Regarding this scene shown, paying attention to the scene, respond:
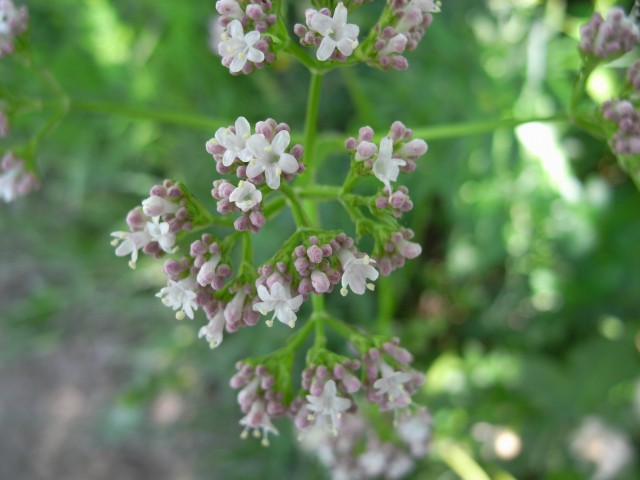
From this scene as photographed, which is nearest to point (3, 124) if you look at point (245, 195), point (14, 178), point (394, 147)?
point (14, 178)

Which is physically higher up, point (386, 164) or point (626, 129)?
point (626, 129)

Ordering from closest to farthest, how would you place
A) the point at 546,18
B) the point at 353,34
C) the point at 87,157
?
the point at 353,34, the point at 546,18, the point at 87,157

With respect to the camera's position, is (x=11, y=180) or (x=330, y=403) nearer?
(x=330, y=403)

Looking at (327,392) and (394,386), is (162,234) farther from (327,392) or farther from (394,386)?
(394,386)

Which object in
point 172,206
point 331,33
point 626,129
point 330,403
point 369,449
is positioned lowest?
point 369,449

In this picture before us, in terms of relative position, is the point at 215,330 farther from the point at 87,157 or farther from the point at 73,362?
the point at 73,362

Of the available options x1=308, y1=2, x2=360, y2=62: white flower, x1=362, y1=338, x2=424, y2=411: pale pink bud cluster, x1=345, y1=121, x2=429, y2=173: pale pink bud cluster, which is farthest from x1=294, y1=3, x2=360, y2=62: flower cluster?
x1=362, y1=338, x2=424, y2=411: pale pink bud cluster

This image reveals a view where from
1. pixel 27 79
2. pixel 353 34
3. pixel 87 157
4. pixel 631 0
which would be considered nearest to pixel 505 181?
pixel 631 0

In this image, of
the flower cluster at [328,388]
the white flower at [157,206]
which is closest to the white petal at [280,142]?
the white flower at [157,206]
